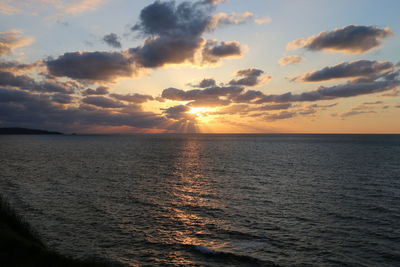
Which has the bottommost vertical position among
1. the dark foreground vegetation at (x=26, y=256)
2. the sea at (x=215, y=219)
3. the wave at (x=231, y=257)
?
the wave at (x=231, y=257)

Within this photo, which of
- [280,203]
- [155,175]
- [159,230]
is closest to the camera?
[159,230]

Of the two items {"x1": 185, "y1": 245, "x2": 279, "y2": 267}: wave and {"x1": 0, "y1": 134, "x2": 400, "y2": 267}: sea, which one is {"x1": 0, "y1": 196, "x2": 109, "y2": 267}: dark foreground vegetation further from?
{"x1": 185, "y1": 245, "x2": 279, "y2": 267}: wave

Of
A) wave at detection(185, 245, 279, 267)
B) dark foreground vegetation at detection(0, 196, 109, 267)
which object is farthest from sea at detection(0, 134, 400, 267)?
dark foreground vegetation at detection(0, 196, 109, 267)

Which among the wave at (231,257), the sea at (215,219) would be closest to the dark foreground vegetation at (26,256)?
the sea at (215,219)

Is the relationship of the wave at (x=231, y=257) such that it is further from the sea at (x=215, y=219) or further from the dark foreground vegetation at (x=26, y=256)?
the dark foreground vegetation at (x=26, y=256)

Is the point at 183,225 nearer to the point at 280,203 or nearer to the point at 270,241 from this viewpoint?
the point at 270,241

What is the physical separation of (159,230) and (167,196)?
15720 mm

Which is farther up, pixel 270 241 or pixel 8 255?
pixel 8 255

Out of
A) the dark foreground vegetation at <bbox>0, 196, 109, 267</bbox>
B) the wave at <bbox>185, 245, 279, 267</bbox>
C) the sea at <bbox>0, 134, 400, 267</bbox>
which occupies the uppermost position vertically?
the dark foreground vegetation at <bbox>0, 196, 109, 267</bbox>

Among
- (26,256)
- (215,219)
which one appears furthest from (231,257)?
(26,256)

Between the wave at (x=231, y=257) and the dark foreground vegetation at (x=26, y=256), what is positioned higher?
the dark foreground vegetation at (x=26, y=256)

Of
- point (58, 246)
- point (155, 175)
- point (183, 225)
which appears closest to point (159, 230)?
point (183, 225)

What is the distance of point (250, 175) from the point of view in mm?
67750

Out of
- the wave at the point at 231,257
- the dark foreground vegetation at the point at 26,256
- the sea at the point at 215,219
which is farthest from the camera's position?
the sea at the point at 215,219
